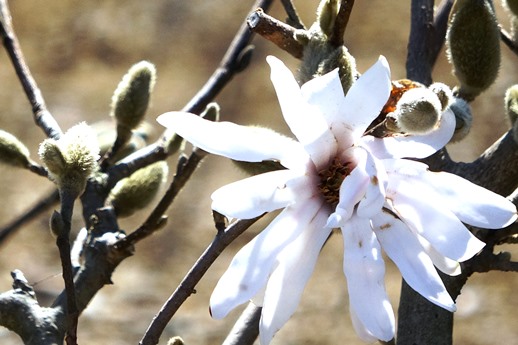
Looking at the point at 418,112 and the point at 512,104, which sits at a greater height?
the point at 418,112

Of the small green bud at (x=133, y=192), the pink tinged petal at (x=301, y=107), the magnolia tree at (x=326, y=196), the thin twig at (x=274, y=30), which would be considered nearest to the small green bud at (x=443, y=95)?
the magnolia tree at (x=326, y=196)

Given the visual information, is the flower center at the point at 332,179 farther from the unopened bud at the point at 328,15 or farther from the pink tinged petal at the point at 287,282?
the unopened bud at the point at 328,15

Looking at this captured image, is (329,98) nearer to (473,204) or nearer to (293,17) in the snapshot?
(473,204)

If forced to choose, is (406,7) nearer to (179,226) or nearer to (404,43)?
(404,43)

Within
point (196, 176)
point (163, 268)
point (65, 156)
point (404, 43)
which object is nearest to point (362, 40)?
point (404, 43)

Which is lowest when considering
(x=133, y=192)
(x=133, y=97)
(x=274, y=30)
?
(x=133, y=192)

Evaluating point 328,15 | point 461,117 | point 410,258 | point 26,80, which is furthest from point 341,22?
point 26,80
